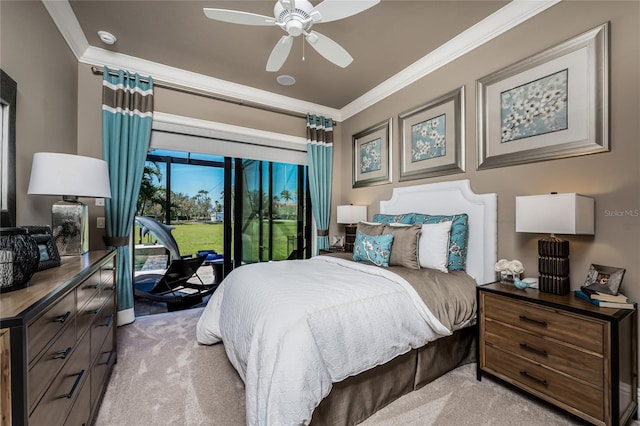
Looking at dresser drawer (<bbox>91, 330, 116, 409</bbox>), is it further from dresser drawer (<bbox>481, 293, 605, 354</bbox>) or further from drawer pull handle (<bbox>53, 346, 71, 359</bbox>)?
dresser drawer (<bbox>481, 293, 605, 354</bbox>)

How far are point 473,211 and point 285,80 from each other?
8.47 feet

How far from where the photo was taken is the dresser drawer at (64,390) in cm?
91

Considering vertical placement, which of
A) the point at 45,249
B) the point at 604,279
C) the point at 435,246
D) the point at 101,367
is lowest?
the point at 101,367

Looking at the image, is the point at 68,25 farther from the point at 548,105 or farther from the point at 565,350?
the point at 565,350

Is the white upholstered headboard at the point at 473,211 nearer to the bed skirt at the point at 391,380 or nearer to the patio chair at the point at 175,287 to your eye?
the bed skirt at the point at 391,380

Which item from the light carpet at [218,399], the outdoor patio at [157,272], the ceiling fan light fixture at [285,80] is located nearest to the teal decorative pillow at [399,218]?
the light carpet at [218,399]

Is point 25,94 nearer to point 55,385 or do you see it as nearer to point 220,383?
point 55,385

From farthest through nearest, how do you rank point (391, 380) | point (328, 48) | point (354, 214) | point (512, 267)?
point (354, 214) → point (328, 48) → point (512, 267) → point (391, 380)

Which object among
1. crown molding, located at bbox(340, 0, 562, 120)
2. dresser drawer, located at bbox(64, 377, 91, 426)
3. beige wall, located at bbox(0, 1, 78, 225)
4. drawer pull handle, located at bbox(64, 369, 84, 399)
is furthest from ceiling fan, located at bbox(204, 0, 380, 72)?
dresser drawer, located at bbox(64, 377, 91, 426)

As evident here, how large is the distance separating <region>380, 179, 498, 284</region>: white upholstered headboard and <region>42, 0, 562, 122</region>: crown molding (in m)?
1.28

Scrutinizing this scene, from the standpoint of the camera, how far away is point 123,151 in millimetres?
2934

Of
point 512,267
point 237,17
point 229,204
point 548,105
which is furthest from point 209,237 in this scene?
point 548,105

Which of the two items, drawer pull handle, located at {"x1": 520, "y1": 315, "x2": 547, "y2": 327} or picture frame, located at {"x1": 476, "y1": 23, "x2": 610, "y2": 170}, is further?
picture frame, located at {"x1": 476, "y1": 23, "x2": 610, "y2": 170}

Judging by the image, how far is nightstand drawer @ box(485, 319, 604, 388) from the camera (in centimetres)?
147
